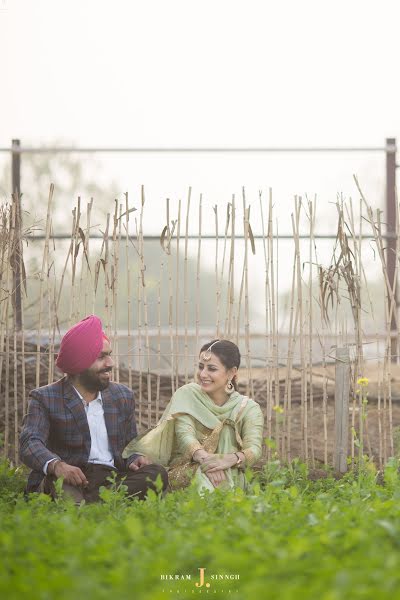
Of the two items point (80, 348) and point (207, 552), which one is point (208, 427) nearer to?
point (80, 348)

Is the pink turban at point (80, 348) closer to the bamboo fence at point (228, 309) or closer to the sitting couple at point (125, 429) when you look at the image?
the sitting couple at point (125, 429)

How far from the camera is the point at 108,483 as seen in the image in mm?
4023

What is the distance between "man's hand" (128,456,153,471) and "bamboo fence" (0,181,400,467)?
69 cm

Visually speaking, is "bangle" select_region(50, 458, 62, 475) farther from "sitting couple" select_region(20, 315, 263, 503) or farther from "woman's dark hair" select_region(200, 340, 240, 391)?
"woman's dark hair" select_region(200, 340, 240, 391)

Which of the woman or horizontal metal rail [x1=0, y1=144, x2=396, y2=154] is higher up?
horizontal metal rail [x1=0, y1=144, x2=396, y2=154]

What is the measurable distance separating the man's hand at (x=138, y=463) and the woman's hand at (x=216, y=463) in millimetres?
218

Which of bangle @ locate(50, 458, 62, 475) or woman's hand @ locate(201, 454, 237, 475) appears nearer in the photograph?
bangle @ locate(50, 458, 62, 475)

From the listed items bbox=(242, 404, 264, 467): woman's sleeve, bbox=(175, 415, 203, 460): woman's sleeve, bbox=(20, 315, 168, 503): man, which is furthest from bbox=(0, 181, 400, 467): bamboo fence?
bbox=(20, 315, 168, 503): man

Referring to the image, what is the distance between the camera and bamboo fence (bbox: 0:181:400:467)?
4.95m

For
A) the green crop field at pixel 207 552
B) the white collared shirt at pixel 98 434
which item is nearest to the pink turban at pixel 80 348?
the white collared shirt at pixel 98 434

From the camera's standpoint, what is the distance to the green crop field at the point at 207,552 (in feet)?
6.16

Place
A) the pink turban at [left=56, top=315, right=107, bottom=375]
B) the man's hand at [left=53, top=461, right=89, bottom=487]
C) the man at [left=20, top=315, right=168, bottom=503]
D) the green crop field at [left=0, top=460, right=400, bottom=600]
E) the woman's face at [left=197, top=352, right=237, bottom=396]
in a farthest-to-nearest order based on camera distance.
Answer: the woman's face at [left=197, top=352, right=237, bottom=396] → the pink turban at [left=56, top=315, right=107, bottom=375] → the man at [left=20, top=315, right=168, bottom=503] → the man's hand at [left=53, top=461, right=89, bottom=487] → the green crop field at [left=0, top=460, right=400, bottom=600]

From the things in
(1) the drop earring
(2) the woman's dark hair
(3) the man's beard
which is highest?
(2) the woman's dark hair

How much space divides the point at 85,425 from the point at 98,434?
12cm
